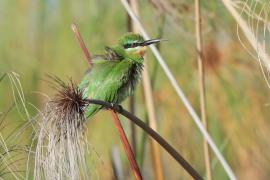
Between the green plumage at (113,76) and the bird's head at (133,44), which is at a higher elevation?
the bird's head at (133,44)

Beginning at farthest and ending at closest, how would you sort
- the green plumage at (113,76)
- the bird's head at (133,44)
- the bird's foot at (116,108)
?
the bird's head at (133,44)
the green plumage at (113,76)
the bird's foot at (116,108)

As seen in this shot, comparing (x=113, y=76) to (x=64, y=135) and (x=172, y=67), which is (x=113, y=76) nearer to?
(x=64, y=135)

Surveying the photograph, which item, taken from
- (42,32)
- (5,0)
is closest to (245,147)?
(42,32)

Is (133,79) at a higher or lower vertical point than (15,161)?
higher

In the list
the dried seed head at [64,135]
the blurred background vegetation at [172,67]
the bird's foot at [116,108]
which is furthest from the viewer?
the blurred background vegetation at [172,67]

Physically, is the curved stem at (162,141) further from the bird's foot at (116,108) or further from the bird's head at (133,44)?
the bird's head at (133,44)

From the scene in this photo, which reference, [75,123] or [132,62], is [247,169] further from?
[75,123]

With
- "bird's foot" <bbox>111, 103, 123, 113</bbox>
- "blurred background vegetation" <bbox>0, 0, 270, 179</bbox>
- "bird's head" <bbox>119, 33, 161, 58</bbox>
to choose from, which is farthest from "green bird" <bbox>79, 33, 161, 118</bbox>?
"blurred background vegetation" <bbox>0, 0, 270, 179</bbox>

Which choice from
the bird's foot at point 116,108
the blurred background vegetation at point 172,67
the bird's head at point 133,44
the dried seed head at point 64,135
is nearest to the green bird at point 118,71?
the bird's head at point 133,44
